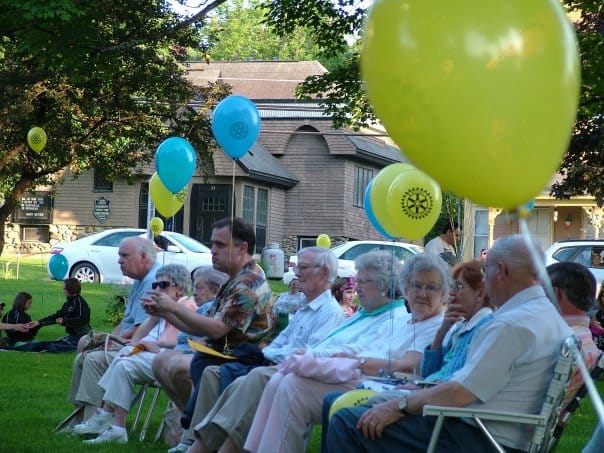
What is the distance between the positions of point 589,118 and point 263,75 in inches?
1201

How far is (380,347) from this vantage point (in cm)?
619

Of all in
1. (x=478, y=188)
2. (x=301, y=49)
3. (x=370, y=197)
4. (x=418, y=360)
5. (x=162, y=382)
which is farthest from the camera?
(x=301, y=49)

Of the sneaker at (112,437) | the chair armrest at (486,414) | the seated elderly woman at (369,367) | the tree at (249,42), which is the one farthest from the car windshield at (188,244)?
the tree at (249,42)

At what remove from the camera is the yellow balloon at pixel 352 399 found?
17.2 ft

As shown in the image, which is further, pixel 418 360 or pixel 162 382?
pixel 162 382

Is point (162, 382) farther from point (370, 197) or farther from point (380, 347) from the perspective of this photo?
point (370, 197)

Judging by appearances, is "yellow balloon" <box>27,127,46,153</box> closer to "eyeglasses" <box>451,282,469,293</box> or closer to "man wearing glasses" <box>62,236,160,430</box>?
"man wearing glasses" <box>62,236,160,430</box>

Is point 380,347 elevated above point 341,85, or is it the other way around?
point 341,85

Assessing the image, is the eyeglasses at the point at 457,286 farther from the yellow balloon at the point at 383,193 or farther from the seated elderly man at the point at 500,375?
the yellow balloon at the point at 383,193

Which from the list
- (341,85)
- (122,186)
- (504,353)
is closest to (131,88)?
(341,85)

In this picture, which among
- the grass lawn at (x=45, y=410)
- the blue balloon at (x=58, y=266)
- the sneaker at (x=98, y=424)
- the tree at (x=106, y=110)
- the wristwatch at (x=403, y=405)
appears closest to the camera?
the wristwatch at (x=403, y=405)

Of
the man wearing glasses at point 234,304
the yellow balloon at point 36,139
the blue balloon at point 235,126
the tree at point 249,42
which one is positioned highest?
the tree at point 249,42

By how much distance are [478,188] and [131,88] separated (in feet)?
46.3

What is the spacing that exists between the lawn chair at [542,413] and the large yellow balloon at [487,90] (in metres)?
1.47
